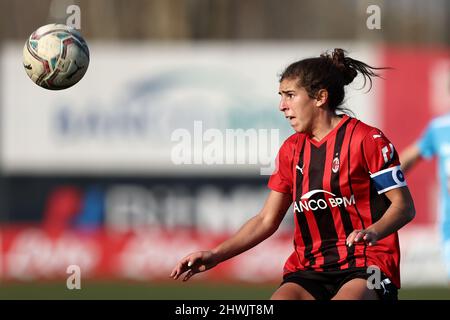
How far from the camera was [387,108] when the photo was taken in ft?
48.1

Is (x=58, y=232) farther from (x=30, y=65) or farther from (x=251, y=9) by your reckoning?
(x=30, y=65)

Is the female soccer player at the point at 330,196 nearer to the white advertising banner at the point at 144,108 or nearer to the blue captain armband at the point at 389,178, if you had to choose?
the blue captain armband at the point at 389,178

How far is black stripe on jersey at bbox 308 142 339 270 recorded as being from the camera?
19.1ft

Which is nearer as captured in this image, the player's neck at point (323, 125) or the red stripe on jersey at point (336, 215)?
the red stripe on jersey at point (336, 215)

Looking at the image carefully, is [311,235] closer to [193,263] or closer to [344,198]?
[344,198]

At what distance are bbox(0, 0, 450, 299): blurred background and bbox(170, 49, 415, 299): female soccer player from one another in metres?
8.19

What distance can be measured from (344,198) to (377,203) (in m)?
0.19

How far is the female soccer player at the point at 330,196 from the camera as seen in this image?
568 centimetres

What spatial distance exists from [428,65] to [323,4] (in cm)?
323

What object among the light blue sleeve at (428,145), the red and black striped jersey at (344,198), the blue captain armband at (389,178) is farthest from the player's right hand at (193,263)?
the light blue sleeve at (428,145)

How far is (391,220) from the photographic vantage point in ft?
17.9

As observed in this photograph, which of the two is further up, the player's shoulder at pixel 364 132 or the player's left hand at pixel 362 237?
the player's shoulder at pixel 364 132
